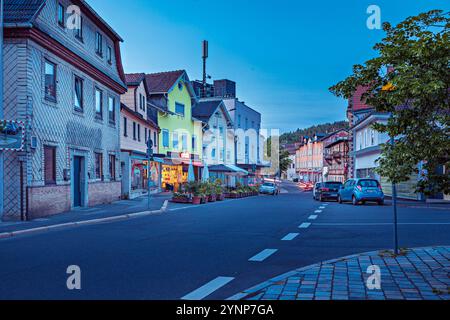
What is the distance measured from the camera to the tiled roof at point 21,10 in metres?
15.6

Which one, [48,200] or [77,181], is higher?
[77,181]

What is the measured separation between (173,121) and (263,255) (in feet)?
111

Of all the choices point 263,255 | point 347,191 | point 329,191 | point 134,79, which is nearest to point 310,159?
point 329,191

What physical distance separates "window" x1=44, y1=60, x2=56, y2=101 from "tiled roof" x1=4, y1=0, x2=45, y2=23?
1942mm

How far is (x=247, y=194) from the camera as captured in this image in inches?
1603

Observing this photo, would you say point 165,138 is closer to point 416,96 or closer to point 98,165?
point 98,165

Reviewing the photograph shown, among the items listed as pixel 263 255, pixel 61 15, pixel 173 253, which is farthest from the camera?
pixel 61 15

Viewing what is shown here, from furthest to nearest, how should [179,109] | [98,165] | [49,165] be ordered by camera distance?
[179,109] → [98,165] → [49,165]

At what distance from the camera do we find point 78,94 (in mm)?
20734

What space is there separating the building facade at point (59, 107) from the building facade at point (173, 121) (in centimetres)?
1384

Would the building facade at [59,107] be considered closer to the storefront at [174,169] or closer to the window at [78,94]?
the window at [78,94]

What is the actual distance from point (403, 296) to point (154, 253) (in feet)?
16.2

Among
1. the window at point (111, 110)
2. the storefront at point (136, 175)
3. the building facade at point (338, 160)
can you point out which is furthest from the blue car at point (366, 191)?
the building facade at point (338, 160)
